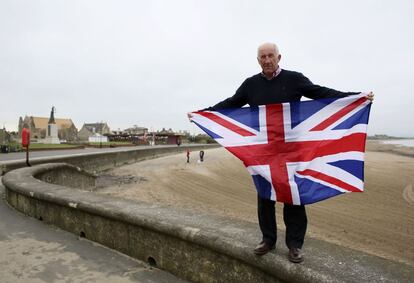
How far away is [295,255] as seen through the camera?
268cm

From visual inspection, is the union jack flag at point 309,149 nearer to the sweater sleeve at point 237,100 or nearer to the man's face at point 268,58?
the sweater sleeve at point 237,100

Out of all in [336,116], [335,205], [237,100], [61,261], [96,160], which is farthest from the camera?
[96,160]

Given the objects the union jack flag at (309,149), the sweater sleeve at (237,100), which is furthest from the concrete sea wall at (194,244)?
the sweater sleeve at (237,100)

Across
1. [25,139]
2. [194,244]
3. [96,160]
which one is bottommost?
[96,160]

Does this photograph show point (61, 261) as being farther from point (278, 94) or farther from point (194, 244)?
point (278, 94)

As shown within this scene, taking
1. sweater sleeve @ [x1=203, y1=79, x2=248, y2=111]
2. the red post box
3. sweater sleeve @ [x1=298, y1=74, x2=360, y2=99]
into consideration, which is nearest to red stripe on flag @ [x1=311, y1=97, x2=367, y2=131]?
sweater sleeve @ [x1=298, y1=74, x2=360, y2=99]

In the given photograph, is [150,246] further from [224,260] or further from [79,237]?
[79,237]

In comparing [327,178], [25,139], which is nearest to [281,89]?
[327,178]

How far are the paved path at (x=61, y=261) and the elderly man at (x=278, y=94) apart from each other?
124cm

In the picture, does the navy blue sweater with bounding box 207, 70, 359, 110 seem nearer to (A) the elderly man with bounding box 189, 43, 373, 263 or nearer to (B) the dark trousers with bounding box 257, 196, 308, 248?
(A) the elderly man with bounding box 189, 43, 373, 263

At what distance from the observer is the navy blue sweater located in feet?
9.52

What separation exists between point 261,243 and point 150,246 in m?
1.50

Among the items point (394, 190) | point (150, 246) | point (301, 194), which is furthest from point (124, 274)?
point (394, 190)

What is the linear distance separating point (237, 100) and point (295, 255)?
1472mm
